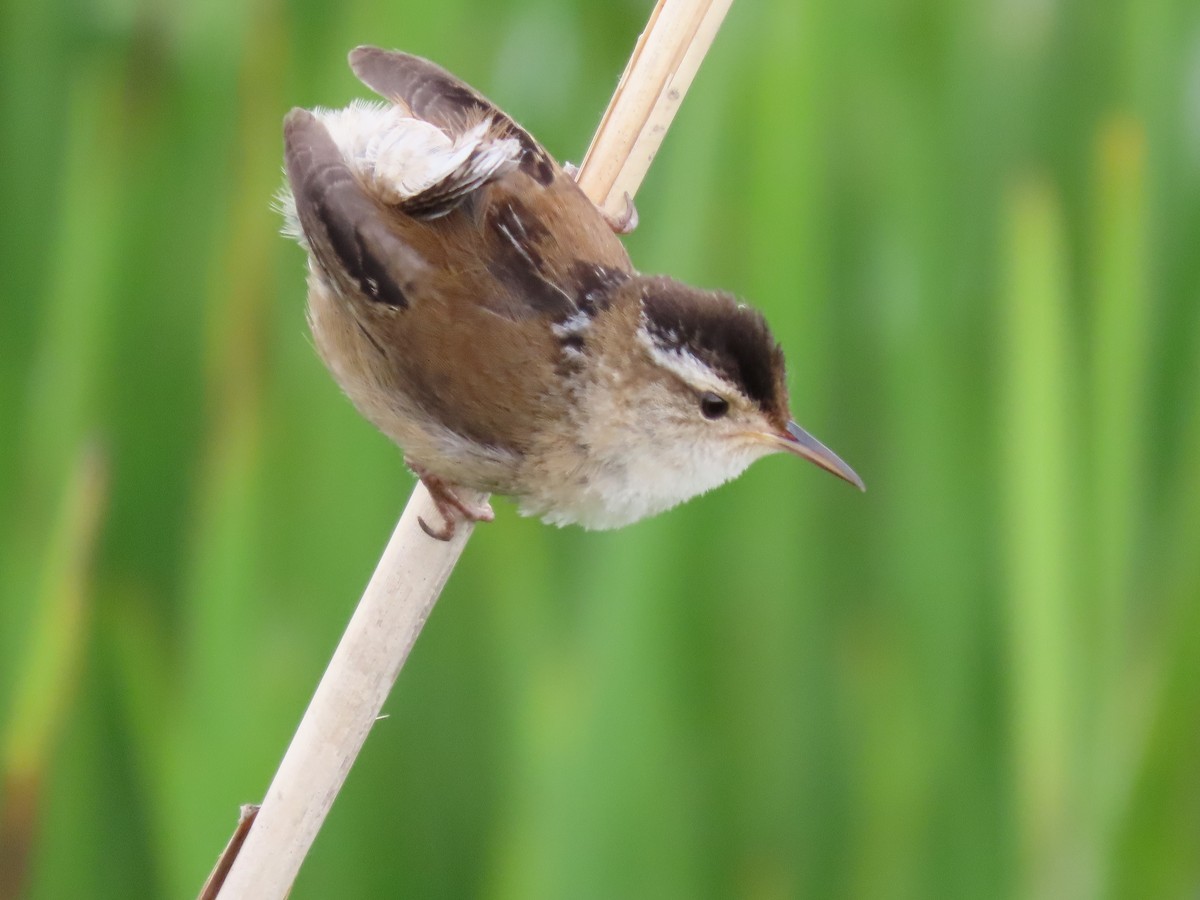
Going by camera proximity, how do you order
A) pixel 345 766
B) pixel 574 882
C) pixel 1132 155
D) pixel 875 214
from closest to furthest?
pixel 345 766 → pixel 574 882 → pixel 1132 155 → pixel 875 214

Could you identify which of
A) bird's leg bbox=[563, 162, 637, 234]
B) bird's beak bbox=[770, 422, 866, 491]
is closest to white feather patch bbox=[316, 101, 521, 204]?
bird's leg bbox=[563, 162, 637, 234]

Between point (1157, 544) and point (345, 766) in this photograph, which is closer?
point (345, 766)

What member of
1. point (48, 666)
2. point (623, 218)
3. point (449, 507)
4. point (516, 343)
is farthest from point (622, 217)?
point (48, 666)

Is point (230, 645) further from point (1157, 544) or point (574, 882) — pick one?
point (1157, 544)

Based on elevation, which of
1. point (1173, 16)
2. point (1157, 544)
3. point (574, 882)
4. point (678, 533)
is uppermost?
point (1173, 16)

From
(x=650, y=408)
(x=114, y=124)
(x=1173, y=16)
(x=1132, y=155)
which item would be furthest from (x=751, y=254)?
(x=114, y=124)

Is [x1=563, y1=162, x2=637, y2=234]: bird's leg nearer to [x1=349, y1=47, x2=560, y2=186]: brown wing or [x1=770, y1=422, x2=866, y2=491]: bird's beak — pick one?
[x1=349, y1=47, x2=560, y2=186]: brown wing

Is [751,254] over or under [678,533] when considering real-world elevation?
over
